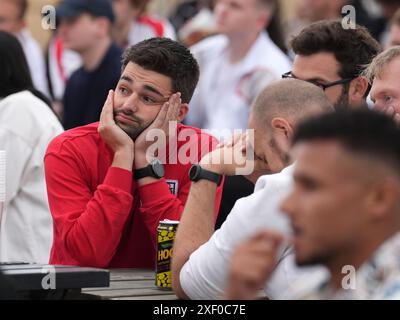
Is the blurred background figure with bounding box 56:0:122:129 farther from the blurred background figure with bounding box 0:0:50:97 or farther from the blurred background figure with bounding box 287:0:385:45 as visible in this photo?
the blurred background figure with bounding box 287:0:385:45

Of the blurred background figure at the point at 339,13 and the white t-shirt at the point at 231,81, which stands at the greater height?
the blurred background figure at the point at 339,13

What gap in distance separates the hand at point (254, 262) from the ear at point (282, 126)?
4.91ft

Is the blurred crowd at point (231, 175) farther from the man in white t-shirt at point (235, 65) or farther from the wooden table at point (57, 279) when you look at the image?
the wooden table at point (57, 279)

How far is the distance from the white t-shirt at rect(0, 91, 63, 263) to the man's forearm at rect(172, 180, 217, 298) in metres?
1.86

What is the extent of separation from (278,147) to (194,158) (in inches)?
33.7

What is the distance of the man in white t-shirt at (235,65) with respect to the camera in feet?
25.1

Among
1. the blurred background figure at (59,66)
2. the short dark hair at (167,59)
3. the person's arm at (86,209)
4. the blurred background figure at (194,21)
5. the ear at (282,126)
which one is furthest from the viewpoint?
the blurred background figure at (59,66)

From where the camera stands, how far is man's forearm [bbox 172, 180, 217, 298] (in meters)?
3.55

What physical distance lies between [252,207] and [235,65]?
4.80 meters

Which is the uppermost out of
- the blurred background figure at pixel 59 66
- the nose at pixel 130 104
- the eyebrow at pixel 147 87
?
the blurred background figure at pixel 59 66

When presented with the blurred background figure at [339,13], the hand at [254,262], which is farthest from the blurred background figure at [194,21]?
the hand at [254,262]

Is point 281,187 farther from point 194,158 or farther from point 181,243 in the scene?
point 194,158

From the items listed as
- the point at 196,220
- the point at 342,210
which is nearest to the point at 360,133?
the point at 342,210

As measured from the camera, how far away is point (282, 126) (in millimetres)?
3752
